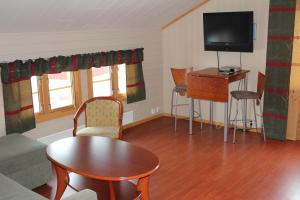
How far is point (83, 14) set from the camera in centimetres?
446

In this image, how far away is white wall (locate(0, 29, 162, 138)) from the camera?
14.1 ft

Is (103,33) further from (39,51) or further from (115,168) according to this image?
(115,168)

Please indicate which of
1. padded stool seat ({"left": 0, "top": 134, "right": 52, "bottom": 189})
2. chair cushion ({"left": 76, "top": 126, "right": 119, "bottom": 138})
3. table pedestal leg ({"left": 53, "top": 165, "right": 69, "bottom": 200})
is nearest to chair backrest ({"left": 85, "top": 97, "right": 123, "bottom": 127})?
chair cushion ({"left": 76, "top": 126, "right": 119, "bottom": 138})

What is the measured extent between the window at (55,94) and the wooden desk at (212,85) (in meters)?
1.63

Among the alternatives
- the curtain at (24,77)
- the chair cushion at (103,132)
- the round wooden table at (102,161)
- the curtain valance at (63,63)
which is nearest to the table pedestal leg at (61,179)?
the round wooden table at (102,161)

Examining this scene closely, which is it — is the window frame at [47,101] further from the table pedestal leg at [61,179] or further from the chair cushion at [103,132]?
the table pedestal leg at [61,179]

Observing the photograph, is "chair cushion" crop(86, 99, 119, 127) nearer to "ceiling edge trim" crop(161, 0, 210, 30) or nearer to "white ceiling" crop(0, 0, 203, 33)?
"white ceiling" crop(0, 0, 203, 33)

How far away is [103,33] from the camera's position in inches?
208

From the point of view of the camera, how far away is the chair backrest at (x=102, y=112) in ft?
14.5

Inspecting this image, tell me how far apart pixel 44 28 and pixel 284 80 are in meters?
3.26

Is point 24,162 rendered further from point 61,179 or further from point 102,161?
point 102,161

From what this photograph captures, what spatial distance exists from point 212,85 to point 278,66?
3.13 ft

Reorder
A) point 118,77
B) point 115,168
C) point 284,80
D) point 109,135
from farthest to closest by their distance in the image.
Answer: point 118,77 → point 284,80 → point 109,135 → point 115,168

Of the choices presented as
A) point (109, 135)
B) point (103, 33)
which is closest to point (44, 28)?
point (103, 33)
